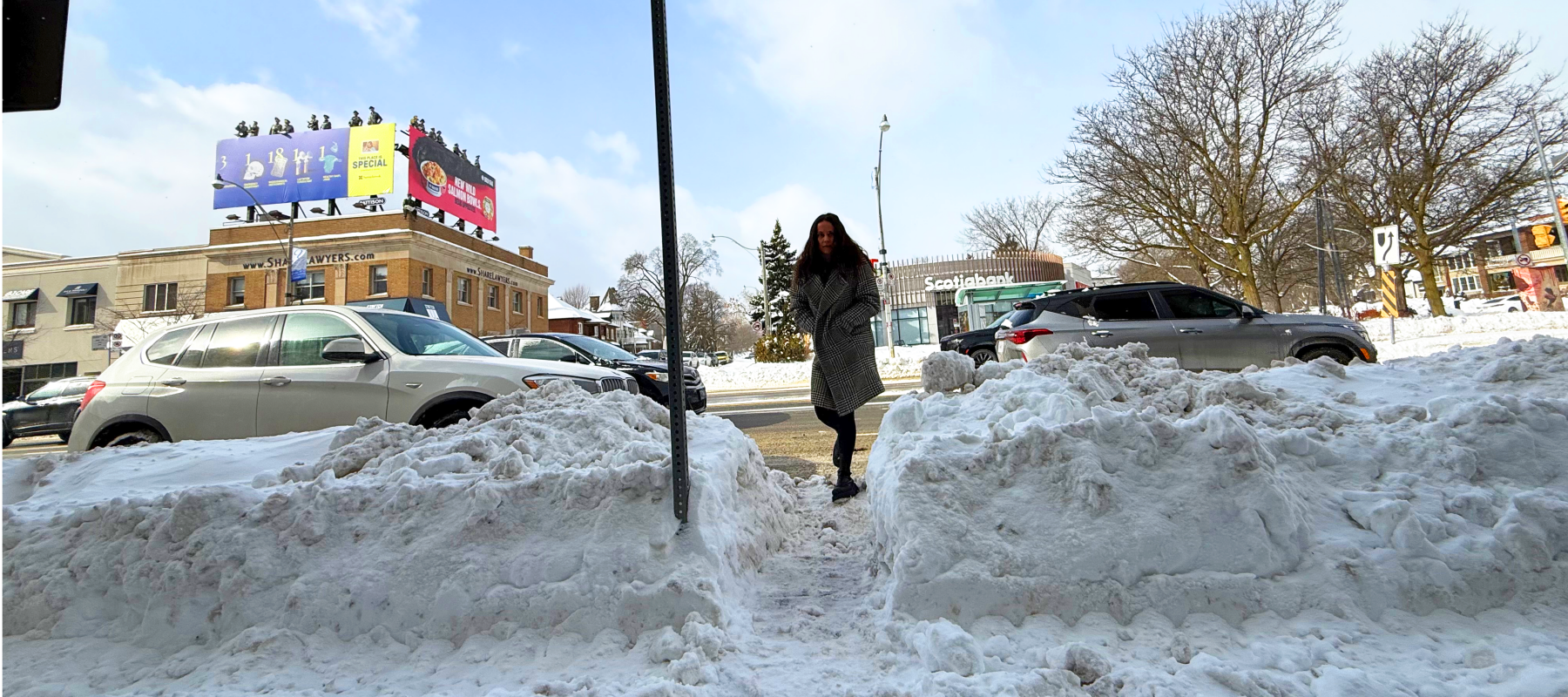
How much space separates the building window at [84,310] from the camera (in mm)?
32812

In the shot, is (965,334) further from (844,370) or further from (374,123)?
(374,123)

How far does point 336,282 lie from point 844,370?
1495 inches

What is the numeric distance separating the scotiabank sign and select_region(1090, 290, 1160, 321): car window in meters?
26.2

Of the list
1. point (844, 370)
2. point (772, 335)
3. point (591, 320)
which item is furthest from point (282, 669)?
point (591, 320)

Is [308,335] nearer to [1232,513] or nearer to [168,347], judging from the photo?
[168,347]

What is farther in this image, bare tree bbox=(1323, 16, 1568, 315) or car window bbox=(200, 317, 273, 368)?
bare tree bbox=(1323, 16, 1568, 315)

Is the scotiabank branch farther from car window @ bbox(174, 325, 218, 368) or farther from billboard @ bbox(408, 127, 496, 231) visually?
car window @ bbox(174, 325, 218, 368)

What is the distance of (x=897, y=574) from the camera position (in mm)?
2402

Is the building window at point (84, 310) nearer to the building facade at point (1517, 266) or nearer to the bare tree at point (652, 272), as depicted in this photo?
the bare tree at point (652, 272)

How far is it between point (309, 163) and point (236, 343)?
37.4 metres

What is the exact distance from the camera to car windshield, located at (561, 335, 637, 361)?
9.90 meters

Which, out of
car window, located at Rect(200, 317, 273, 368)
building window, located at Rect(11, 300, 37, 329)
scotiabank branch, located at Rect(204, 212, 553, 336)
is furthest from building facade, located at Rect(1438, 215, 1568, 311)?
building window, located at Rect(11, 300, 37, 329)

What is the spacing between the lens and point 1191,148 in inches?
830

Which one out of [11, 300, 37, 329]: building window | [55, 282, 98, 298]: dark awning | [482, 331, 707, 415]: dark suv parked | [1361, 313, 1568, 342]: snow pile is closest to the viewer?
[482, 331, 707, 415]: dark suv parked
